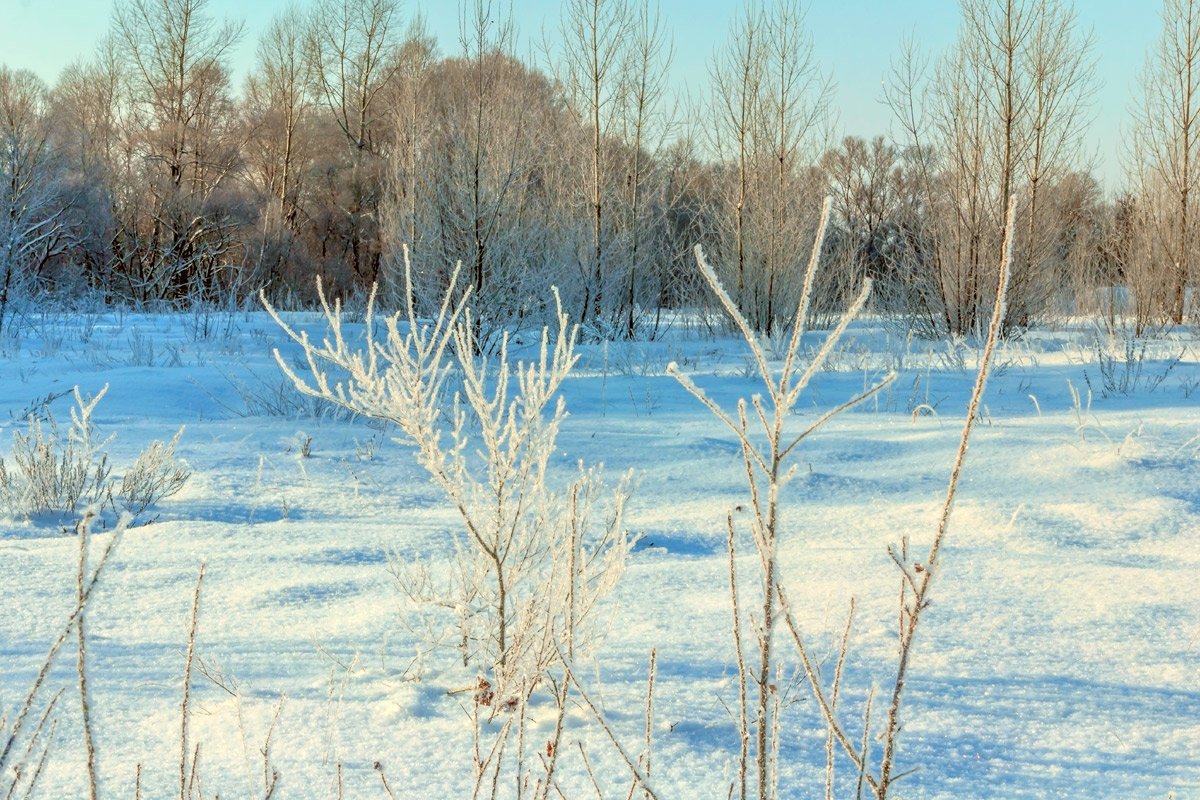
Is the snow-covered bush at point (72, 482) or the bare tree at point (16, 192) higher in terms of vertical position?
the bare tree at point (16, 192)

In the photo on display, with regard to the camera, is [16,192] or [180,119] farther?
[180,119]

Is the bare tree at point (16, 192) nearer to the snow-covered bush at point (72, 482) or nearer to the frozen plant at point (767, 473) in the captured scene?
the snow-covered bush at point (72, 482)

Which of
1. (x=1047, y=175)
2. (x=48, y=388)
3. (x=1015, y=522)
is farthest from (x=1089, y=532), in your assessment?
(x=1047, y=175)

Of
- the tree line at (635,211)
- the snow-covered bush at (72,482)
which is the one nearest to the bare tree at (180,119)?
the tree line at (635,211)

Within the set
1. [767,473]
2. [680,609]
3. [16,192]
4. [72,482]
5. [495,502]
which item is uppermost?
[16,192]

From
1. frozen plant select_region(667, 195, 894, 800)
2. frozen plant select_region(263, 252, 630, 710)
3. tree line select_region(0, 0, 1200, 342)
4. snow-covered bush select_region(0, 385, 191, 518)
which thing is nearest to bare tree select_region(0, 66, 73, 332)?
tree line select_region(0, 0, 1200, 342)

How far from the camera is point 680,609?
2.28 m

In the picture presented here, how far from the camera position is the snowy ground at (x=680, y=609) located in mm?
1470

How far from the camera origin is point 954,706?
1640 mm

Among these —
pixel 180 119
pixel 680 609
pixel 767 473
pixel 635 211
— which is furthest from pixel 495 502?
pixel 180 119

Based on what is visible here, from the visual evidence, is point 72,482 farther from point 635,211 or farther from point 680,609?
point 635,211

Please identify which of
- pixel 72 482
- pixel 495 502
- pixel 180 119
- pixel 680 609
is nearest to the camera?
pixel 495 502

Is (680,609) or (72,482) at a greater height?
(72,482)

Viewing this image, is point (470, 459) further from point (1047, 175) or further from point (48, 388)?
point (1047, 175)
